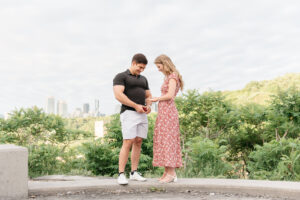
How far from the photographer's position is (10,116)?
8.95 metres

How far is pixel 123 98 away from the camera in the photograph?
5238mm

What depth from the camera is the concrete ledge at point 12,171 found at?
4.90 metres

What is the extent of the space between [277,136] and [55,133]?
5.82 meters

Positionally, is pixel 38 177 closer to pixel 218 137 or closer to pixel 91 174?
pixel 91 174

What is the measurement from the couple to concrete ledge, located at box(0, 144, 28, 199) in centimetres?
153

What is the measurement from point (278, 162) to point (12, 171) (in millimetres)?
5303

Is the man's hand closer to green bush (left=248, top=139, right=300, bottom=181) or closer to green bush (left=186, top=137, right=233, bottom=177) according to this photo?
green bush (left=186, top=137, right=233, bottom=177)

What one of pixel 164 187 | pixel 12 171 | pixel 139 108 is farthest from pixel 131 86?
pixel 12 171

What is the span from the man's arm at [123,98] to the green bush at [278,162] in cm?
321

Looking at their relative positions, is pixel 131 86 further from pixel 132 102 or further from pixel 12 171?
pixel 12 171

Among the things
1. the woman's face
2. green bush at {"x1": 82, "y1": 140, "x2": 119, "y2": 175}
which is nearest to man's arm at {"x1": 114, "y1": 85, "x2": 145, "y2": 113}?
the woman's face

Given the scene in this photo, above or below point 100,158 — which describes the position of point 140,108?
above

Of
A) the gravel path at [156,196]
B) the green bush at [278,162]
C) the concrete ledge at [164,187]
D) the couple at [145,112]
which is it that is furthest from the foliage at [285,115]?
the couple at [145,112]

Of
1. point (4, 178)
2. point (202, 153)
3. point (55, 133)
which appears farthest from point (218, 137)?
point (4, 178)
